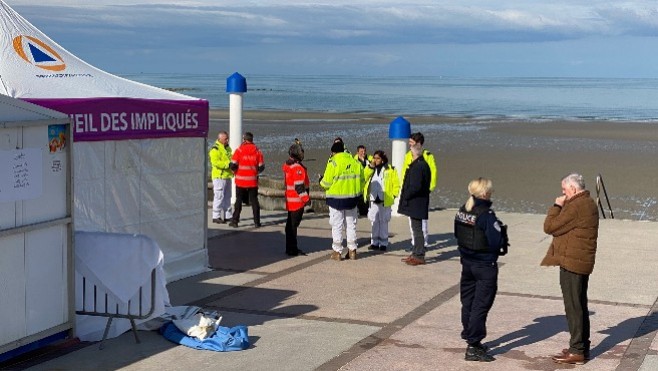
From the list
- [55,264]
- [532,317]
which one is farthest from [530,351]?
[55,264]

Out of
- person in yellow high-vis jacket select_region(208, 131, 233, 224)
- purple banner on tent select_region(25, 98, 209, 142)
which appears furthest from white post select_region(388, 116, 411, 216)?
purple banner on tent select_region(25, 98, 209, 142)

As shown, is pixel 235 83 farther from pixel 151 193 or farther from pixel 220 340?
pixel 220 340

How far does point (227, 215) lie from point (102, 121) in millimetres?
7193

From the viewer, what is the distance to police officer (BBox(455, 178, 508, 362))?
916cm

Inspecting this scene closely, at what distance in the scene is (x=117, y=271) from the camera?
32.0ft

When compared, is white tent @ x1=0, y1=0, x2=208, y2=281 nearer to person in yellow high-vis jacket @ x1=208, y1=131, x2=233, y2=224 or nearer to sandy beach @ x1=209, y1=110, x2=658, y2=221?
person in yellow high-vis jacket @ x1=208, y1=131, x2=233, y2=224

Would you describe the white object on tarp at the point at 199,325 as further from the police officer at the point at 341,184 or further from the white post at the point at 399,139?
the white post at the point at 399,139

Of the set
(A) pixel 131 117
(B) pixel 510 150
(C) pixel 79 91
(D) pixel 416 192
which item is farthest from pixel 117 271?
(B) pixel 510 150

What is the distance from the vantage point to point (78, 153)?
442 inches

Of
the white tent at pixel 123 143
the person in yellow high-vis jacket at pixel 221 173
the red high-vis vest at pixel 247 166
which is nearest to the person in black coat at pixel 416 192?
the white tent at pixel 123 143

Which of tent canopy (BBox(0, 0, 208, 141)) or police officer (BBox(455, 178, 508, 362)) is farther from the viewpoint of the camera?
tent canopy (BBox(0, 0, 208, 141))

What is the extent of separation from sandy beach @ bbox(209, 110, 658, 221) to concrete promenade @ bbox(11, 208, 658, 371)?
849 centimetres

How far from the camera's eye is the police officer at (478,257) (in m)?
9.16

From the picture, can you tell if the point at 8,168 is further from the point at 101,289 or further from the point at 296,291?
the point at 296,291
